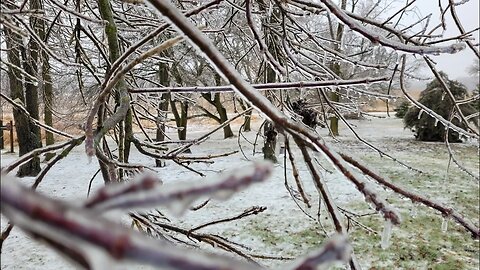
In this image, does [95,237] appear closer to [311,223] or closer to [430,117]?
[311,223]

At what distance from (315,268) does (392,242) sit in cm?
573

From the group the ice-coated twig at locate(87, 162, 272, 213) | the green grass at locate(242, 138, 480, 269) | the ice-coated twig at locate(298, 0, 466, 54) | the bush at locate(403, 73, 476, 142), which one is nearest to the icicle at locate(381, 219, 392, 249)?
the ice-coated twig at locate(298, 0, 466, 54)

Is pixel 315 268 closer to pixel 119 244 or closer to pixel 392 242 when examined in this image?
pixel 119 244

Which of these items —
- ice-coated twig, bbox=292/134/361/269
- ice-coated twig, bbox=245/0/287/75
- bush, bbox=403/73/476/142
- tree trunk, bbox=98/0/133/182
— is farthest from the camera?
bush, bbox=403/73/476/142

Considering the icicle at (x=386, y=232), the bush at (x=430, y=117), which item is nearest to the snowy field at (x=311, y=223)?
the icicle at (x=386, y=232)

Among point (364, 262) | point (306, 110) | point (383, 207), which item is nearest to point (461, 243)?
point (364, 262)

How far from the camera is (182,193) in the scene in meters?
0.25

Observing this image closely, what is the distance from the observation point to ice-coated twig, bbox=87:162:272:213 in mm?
242

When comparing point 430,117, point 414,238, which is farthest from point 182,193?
point 430,117

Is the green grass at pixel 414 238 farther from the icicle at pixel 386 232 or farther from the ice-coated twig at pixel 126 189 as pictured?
the ice-coated twig at pixel 126 189

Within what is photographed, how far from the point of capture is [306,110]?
1.76 m

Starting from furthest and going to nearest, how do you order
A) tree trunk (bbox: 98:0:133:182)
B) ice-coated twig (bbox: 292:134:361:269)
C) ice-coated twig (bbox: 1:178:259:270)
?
tree trunk (bbox: 98:0:133:182), ice-coated twig (bbox: 292:134:361:269), ice-coated twig (bbox: 1:178:259:270)

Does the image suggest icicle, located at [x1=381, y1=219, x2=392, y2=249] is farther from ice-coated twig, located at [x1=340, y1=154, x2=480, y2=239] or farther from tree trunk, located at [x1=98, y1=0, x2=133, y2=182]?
tree trunk, located at [x1=98, y1=0, x2=133, y2=182]

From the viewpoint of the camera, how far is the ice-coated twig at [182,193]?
0.79 feet
